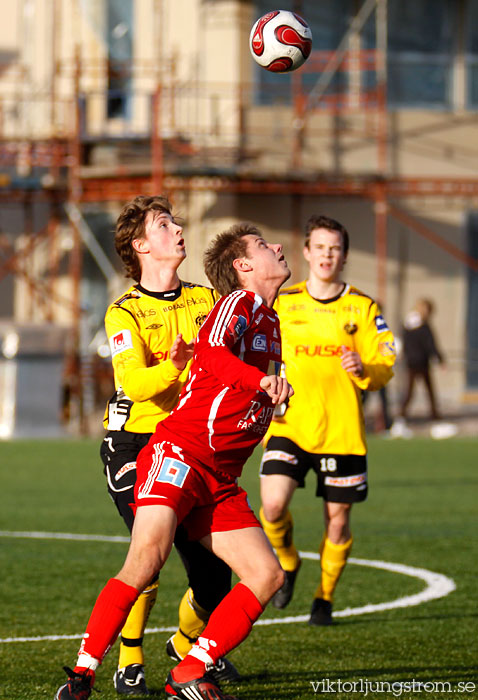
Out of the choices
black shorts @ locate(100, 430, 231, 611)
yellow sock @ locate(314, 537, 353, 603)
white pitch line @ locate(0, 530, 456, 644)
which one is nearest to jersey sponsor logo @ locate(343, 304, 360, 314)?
yellow sock @ locate(314, 537, 353, 603)

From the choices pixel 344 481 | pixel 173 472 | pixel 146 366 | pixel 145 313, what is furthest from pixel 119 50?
pixel 173 472

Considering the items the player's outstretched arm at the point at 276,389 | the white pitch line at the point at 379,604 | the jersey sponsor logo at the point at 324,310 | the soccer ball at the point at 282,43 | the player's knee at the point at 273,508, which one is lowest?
the white pitch line at the point at 379,604

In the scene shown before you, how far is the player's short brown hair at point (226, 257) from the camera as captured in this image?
5430 millimetres

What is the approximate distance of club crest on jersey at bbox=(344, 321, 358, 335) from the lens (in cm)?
761

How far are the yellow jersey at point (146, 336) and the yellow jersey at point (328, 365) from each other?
1.71 meters

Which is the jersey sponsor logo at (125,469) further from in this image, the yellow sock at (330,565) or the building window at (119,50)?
the building window at (119,50)

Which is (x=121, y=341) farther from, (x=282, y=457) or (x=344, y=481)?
(x=344, y=481)

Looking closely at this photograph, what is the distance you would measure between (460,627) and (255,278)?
103 inches

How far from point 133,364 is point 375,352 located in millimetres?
2262

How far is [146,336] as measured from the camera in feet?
19.1

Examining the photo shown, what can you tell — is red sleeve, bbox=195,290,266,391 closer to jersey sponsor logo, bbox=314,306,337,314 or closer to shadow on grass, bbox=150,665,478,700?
shadow on grass, bbox=150,665,478,700

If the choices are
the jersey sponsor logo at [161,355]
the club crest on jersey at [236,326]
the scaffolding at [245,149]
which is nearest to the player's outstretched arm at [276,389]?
the club crest on jersey at [236,326]

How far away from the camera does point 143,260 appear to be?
597cm

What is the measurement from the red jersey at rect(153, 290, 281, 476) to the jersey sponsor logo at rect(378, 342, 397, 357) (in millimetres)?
2267
